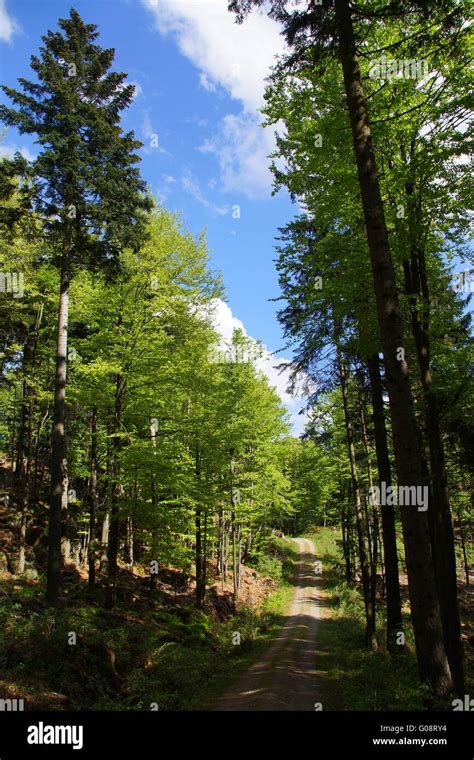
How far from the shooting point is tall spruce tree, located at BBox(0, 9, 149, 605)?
1341 centimetres

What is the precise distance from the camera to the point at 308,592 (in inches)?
1240

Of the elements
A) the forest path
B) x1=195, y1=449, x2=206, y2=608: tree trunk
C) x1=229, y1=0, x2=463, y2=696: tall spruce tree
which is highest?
x1=229, y1=0, x2=463, y2=696: tall spruce tree

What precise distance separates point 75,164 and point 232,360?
1332 centimetres

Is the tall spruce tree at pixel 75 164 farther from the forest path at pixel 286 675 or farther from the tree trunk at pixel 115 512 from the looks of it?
the forest path at pixel 286 675

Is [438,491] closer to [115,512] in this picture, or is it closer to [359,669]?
[359,669]

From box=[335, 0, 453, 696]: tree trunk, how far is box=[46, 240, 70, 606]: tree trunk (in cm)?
991

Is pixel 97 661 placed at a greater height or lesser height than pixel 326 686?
greater

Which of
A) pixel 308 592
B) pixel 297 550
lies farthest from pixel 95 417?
pixel 297 550

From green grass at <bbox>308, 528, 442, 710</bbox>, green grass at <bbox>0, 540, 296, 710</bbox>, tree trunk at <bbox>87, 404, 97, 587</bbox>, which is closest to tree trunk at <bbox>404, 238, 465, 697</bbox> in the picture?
green grass at <bbox>308, 528, 442, 710</bbox>

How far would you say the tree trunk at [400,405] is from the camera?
20.1ft

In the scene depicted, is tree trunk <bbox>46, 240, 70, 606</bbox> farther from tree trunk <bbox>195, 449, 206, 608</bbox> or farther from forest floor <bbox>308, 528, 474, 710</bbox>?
forest floor <bbox>308, 528, 474, 710</bbox>

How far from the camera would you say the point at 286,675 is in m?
12.7

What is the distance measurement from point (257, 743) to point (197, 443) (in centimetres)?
1209

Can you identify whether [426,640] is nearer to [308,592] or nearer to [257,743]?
[257,743]
